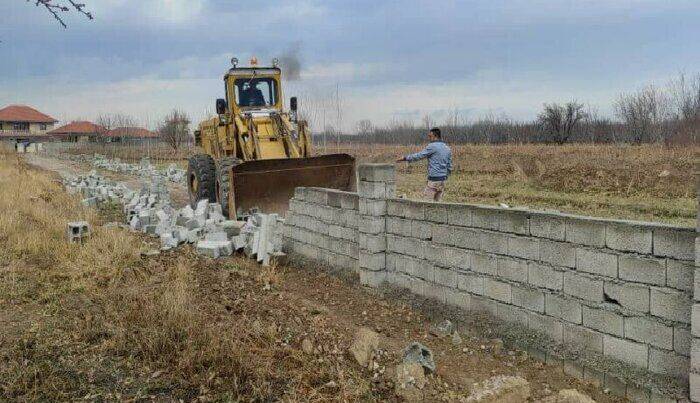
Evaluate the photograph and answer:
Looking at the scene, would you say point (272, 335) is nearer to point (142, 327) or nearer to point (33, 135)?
point (142, 327)

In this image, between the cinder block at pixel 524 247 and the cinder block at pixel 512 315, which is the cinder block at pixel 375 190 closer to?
the cinder block at pixel 524 247

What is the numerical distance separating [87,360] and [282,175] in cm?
598

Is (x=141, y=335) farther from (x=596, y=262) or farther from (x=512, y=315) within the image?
(x=596, y=262)

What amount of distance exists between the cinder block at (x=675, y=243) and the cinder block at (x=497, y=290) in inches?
56.1

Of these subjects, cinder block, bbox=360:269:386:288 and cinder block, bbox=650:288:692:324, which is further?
cinder block, bbox=360:269:386:288

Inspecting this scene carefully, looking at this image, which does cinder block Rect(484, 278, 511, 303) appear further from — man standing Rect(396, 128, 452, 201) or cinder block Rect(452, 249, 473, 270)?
man standing Rect(396, 128, 452, 201)

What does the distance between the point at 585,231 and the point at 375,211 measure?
2647 millimetres

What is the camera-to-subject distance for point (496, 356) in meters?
4.99

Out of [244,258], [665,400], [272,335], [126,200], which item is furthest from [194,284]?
[126,200]

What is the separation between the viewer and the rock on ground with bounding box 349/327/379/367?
472 cm

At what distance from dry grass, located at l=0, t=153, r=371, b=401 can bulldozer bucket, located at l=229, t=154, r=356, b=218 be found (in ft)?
7.67

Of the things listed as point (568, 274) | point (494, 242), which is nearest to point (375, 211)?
point (494, 242)

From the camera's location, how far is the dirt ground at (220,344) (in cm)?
424

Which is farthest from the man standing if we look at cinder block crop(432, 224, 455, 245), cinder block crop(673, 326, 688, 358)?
cinder block crop(673, 326, 688, 358)
